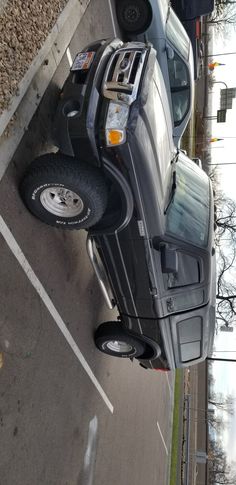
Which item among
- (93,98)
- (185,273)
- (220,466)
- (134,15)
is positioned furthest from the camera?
(220,466)

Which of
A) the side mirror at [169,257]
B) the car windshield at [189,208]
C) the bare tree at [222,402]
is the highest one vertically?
the car windshield at [189,208]

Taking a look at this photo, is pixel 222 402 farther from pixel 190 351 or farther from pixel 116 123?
pixel 116 123

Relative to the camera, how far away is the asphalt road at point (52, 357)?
4406 mm

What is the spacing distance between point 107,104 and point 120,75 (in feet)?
1.27

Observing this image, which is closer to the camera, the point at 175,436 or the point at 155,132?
the point at 155,132

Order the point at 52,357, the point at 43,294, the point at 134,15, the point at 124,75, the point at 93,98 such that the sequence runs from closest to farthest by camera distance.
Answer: the point at 93,98 → the point at 124,75 → the point at 43,294 → the point at 52,357 → the point at 134,15

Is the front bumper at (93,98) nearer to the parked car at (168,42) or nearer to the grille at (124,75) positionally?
the grille at (124,75)

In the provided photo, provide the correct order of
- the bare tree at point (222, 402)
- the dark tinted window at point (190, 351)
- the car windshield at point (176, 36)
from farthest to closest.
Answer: the bare tree at point (222, 402), the car windshield at point (176, 36), the dark tinted window at point (190, 351)

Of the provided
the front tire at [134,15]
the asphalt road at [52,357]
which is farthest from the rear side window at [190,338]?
the front tire at [134,15]

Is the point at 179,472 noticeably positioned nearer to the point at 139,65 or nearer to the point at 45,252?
the point at 45,252

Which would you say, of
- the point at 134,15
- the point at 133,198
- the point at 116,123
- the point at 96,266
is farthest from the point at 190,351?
the point at 134,15

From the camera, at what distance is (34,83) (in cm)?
493

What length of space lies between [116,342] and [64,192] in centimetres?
293

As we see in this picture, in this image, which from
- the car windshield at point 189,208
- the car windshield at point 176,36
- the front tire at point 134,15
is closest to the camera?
the car windshield at point 189,208
